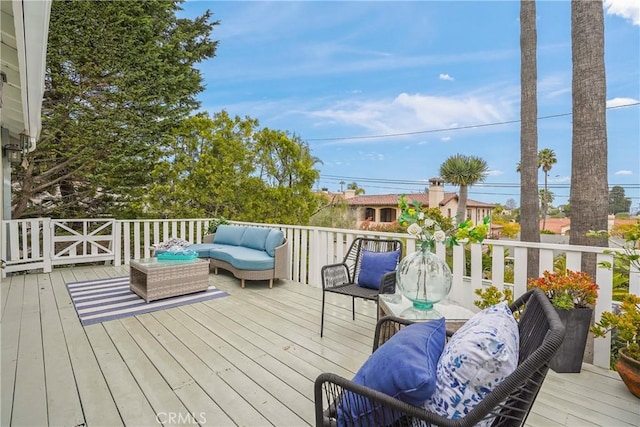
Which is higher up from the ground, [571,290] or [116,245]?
[571,290]

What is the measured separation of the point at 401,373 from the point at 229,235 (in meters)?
5.07

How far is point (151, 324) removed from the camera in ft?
10.6

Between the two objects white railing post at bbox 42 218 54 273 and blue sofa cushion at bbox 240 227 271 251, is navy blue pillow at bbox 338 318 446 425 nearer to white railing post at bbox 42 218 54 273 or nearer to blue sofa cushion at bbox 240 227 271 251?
blue sofa cushion at bbox 240 227 271 251

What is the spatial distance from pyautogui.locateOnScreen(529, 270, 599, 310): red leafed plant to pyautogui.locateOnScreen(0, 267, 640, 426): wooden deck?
Result: 0.51 meters

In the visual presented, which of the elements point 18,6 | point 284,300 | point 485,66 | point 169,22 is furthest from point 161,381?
point 485,66

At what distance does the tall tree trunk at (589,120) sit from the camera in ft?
11.0

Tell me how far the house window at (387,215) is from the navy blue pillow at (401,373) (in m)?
22.5

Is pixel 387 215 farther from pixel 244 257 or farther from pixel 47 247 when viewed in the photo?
pixel 47 247

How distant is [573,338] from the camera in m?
Answer: 2.30

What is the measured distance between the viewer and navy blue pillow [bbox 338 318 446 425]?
1025mm

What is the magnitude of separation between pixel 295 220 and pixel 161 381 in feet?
27.1

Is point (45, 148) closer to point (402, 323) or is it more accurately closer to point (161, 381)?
point (161, 381)

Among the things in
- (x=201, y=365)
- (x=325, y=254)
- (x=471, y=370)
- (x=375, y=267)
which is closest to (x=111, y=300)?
(x=201, y=365)

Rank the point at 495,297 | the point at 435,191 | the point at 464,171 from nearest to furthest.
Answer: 1. the point at 495,297
2. the point at 464,171
3. the point at 435,191
